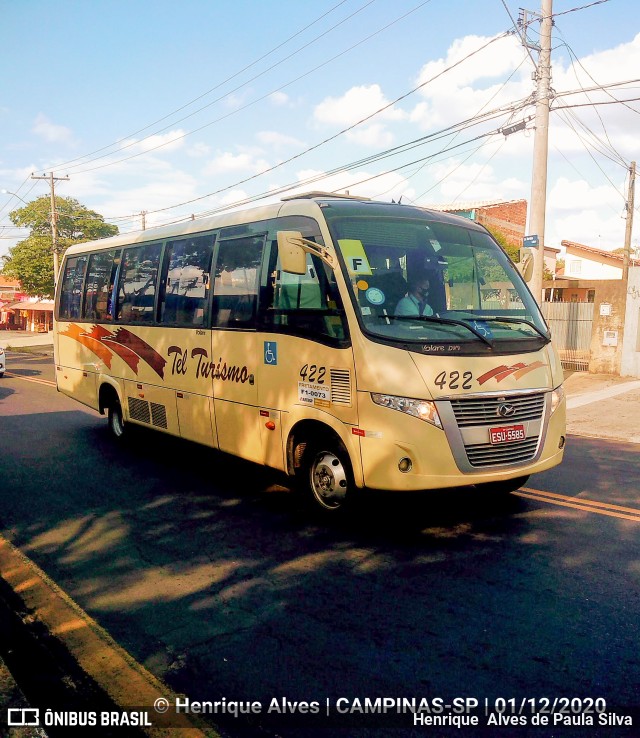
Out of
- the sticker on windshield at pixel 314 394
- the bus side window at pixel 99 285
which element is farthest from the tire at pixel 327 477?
the bus side window at pixel 99 285

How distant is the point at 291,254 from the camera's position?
558 centimetres

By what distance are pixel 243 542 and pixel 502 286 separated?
3.39 m

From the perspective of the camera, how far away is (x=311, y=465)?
6.12 m

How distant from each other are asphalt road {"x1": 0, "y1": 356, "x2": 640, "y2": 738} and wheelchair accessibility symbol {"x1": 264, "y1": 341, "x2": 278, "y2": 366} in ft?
4.69

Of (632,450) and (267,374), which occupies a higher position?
(267,374)

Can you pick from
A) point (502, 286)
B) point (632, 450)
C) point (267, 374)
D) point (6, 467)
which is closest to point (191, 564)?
point (267, 374)

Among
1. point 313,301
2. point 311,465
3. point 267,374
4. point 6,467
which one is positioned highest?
point 313,301

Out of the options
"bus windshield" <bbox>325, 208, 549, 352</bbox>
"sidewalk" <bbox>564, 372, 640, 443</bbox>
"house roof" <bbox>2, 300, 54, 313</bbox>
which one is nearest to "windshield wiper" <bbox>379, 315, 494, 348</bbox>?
"bus windshield" <bbox>325, 208, 549, 352</bbox>

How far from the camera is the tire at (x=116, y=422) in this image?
982 centimetres

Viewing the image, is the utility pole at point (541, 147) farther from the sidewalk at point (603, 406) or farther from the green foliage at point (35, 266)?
the green foliage at point (35, 266)

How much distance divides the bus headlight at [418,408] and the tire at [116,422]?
564 cm

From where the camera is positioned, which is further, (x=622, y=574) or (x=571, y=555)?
(x=571, y=555)

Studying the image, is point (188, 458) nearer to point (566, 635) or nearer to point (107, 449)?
point (107, 449)

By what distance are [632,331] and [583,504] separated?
12448 millimetres
